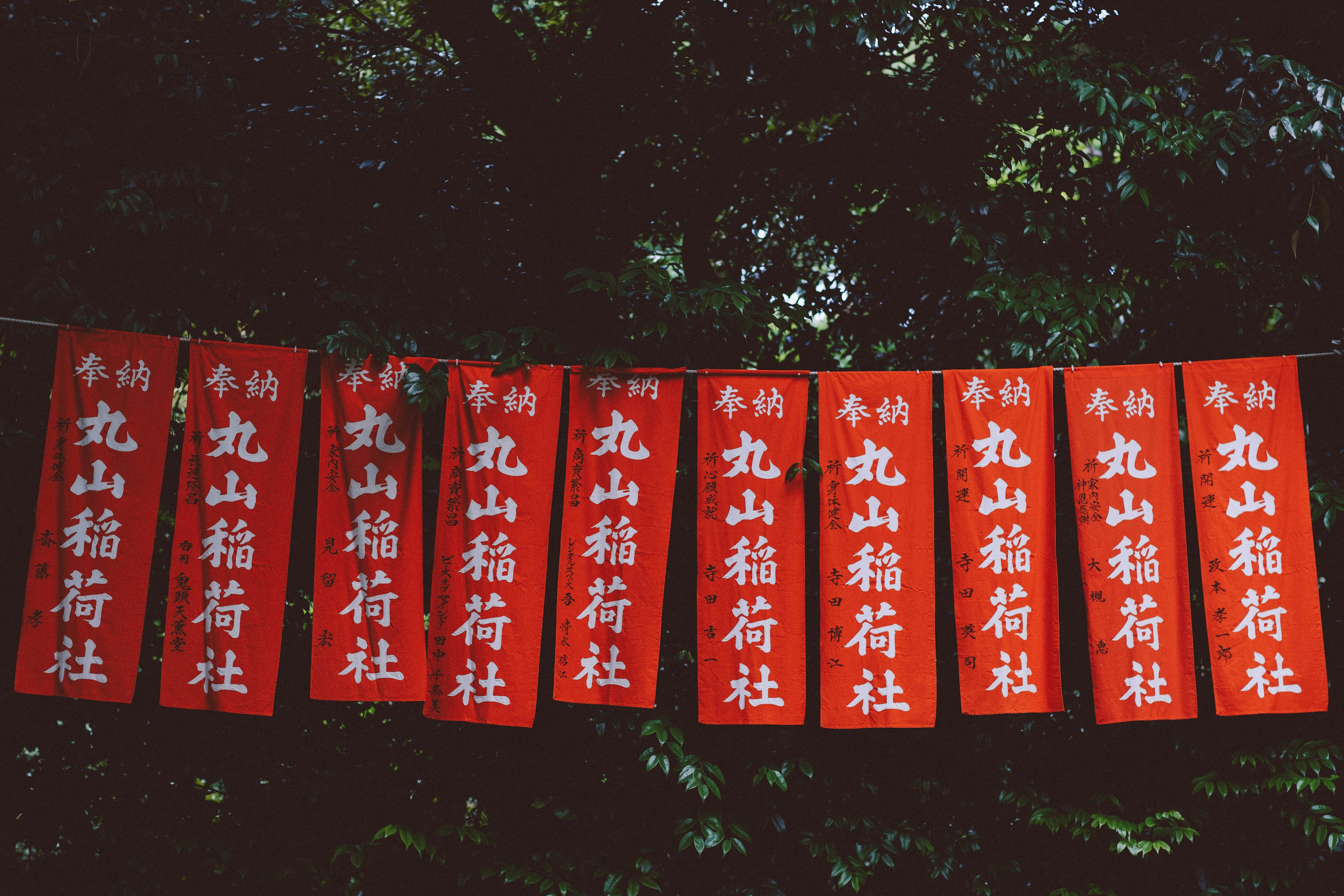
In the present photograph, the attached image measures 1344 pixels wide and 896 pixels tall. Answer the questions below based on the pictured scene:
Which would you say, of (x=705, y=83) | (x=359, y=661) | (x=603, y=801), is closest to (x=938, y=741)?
(x=603, y=801)

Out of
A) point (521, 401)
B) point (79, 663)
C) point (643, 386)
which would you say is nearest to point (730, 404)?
point (643, 386)

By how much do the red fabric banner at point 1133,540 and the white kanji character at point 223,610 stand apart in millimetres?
4750

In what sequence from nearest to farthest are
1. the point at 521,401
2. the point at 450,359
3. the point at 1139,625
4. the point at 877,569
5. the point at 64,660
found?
the point at 64,660, the point at 1139,625, the point at 877,569, the point at 521,401, the point at 450,359

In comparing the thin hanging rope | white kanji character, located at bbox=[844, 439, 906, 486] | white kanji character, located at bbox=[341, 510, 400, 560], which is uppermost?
the thin hanging rope

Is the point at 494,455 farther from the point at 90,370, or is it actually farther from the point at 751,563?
the point at 90,370

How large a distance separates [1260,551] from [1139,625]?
0.81 m

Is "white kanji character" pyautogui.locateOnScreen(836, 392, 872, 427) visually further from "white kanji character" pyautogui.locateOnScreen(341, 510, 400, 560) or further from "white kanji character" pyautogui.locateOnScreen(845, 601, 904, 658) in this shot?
"white kanji character" pyautogui.locateOnScreen(341, 510, 400, 560)

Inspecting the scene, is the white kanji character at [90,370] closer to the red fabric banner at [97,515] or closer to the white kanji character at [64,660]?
the red fabric banner at [97,515]

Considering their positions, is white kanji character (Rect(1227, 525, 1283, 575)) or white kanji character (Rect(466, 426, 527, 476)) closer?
white kanji character (Rect(1227, 525, 1283, 575))

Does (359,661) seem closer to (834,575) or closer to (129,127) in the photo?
(834,575)

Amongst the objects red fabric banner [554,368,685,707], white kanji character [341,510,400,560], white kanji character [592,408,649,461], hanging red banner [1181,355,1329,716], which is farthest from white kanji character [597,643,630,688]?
hanging red banner [1181,355,1329,716]

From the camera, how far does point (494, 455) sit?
5180mm

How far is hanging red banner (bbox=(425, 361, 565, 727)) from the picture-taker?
5.07 m

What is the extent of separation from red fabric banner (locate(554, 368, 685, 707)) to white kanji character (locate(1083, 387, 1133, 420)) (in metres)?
2.36
